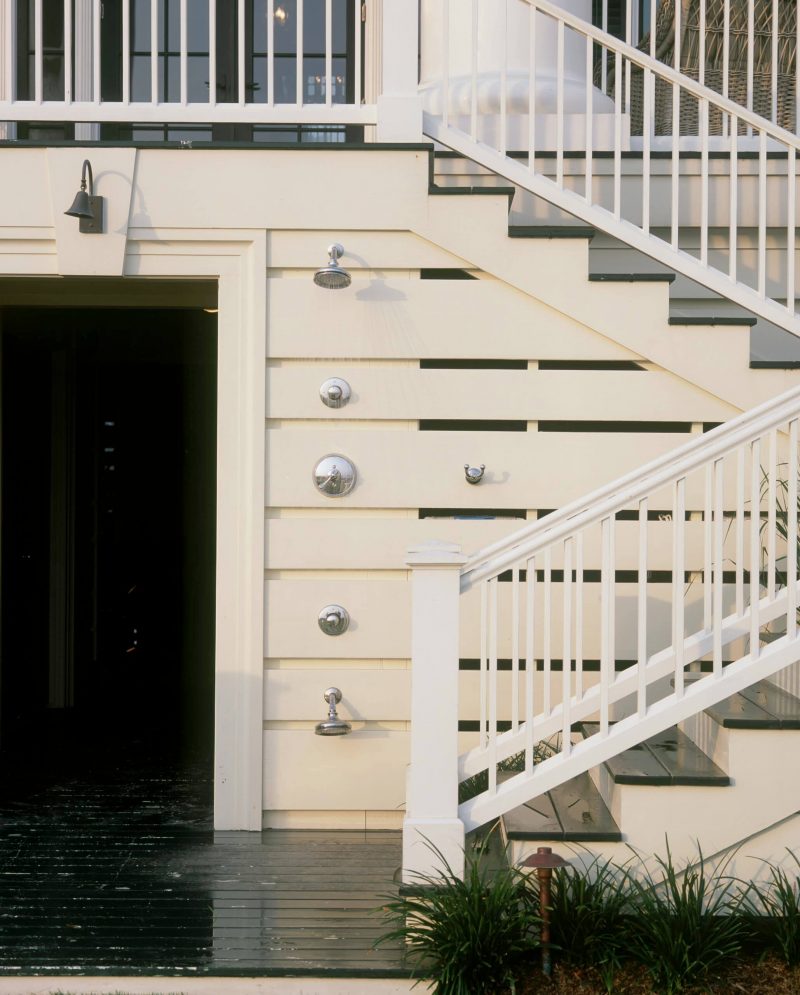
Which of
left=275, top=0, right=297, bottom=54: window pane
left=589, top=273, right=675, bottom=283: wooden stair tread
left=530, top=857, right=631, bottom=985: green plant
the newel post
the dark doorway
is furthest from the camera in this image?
the dark doorway

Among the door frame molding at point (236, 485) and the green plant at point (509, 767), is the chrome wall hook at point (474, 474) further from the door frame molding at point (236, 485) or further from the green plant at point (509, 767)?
the green plant at point (509, 767)

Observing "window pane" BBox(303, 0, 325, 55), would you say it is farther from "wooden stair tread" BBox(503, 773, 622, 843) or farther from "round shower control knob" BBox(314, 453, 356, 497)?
"wooden stair tread" BBox(503, 773, 622, 843)

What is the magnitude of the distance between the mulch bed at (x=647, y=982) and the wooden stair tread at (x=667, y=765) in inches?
21.6

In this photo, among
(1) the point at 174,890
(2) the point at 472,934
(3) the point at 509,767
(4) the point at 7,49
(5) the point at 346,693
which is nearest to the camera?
(2) the point at 472,934

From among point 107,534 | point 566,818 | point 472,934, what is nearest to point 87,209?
point 566,818

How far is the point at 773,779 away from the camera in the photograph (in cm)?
349

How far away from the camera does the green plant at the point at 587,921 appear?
10.5ft

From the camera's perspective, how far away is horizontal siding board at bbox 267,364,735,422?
4598mm

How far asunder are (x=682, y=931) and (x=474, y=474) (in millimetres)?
2029

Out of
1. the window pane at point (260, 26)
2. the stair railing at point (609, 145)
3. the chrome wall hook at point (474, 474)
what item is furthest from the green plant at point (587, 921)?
the window pane at point (260, 26)

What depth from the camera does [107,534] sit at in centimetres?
857

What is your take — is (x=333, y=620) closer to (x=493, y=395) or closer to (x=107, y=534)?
(x=493, y=395)

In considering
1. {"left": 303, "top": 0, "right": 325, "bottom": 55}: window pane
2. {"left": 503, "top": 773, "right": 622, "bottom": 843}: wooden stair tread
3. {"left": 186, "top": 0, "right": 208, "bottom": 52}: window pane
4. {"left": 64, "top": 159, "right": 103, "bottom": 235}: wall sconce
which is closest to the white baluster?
{"left": 503, "top": 773, "right": 622, "bottom": 843}: wooden stair tread

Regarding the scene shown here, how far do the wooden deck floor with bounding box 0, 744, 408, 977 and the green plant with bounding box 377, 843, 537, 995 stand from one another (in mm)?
126
